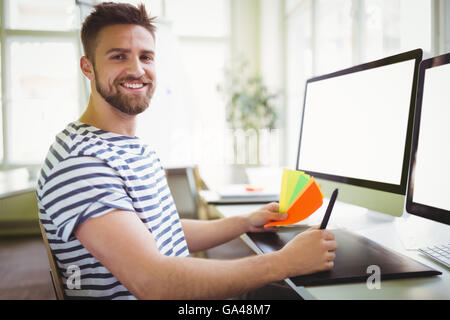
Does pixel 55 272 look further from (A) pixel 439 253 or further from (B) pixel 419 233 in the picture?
(B) pixel 419 233

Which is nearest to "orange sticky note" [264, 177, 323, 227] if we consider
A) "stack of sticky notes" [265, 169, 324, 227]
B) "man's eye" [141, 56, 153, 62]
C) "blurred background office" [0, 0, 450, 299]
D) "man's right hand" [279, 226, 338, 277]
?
"stack of sticky notes" [265, 169, 324, 227]

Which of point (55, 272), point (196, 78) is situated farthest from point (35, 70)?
point (55, 272)

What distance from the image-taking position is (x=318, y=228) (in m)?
0.75

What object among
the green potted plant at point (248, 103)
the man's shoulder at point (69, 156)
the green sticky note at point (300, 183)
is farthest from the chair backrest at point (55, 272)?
the green potted plant at point (248, 103)

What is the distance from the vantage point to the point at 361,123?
1.02 m

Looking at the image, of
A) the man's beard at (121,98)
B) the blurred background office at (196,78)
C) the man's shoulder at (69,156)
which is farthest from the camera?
the blurred background office at (196,78)

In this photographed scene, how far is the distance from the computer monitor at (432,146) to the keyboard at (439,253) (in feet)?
0.27

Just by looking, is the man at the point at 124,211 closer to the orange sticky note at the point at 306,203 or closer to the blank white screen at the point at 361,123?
the orange sticky note at the point at 306,203

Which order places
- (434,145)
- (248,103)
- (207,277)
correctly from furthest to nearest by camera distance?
(248,103), (434,145), (207,277)

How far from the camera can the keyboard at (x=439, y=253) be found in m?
0.74

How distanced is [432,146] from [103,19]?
0.87 m

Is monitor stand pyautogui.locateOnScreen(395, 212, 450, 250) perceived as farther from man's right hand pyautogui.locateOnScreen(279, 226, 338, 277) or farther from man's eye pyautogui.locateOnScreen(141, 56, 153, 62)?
man's eye pyautogui.locateOnScreen(141, 56, 153, 62)
